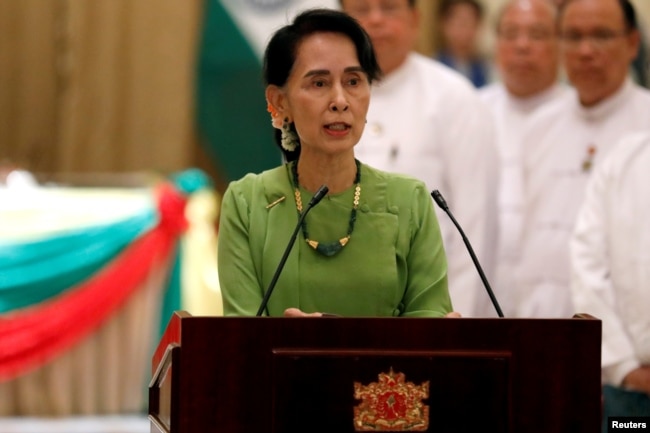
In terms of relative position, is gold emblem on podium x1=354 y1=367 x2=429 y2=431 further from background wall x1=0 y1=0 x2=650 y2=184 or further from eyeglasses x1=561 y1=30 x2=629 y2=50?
background wall x1=0 y1=0 x2=650 y2=184

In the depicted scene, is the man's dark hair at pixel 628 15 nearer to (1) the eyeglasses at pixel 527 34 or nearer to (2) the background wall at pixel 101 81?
(1) the eyeglasses at pixel 527 34

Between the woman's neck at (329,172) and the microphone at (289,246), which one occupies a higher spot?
the woman's neck at (329,172)

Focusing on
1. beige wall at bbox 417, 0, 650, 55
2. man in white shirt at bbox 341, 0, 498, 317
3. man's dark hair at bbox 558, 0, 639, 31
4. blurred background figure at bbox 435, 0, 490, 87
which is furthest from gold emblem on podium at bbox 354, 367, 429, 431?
beige wall at bbox 417, 0, 650, 55

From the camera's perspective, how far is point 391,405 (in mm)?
2525

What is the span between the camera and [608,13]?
16.8 feet

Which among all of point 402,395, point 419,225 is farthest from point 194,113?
point 402,395

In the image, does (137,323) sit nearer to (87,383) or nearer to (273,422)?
(87,383)

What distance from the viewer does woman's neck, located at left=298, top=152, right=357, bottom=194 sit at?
3016 millimetres

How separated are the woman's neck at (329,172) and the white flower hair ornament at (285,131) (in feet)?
0.24

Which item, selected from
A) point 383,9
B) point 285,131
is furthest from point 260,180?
Answer: point 383,9

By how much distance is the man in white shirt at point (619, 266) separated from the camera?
14.3 ft

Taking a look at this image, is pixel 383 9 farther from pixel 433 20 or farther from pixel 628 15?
pixel 433 20

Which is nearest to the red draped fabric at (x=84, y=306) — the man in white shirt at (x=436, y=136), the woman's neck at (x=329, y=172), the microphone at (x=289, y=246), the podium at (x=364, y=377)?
the man in white shirt at (x=436, y=136)

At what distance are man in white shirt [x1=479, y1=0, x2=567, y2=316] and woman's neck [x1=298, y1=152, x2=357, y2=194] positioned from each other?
2.42 metres
